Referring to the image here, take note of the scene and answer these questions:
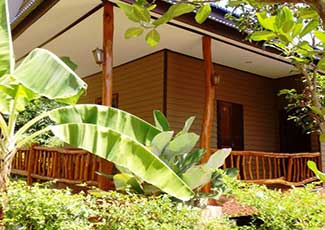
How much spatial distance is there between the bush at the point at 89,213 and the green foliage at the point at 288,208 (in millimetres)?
435

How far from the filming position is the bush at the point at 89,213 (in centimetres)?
369

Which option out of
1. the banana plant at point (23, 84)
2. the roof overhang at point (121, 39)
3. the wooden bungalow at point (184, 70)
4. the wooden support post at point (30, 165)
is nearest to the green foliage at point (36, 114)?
the wooden bungalow at point (184, 70)

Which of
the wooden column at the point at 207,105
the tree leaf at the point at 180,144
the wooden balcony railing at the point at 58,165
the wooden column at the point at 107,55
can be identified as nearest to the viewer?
the tree leaf at the point at 180,144

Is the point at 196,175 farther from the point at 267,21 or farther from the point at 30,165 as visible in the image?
the point at 30,165

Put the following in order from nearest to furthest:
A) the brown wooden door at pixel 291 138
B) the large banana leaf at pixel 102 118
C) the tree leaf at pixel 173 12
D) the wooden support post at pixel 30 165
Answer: the tree leaf at pixel 173 12 → the large banana leaf at pixel 102 118 → the wooden support post at pixel 30 165 → the brown wooden door at pixel 291 138

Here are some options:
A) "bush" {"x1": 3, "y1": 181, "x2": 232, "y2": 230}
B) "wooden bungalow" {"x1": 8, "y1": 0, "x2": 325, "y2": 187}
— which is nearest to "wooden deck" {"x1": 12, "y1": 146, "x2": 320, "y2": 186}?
"wooden bungalow" {"x1": 8, "y1": 0, "x2": 325, "y2": 187}

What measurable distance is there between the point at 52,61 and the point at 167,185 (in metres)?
1.76

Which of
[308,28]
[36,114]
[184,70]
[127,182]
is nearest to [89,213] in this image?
[127,182]

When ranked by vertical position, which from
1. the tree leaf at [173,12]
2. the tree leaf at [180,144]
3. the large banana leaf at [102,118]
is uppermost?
the large banana leaf at [102,118]

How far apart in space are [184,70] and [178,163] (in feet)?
14.2

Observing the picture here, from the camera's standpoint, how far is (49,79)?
373 cm

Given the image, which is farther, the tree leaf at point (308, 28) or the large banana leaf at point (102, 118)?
the large banana leaf at point (102, 118)

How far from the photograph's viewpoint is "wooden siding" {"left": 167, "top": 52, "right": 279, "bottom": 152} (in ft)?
30.1

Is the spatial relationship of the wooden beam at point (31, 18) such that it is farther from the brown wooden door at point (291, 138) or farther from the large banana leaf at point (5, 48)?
the brown wooden door at point (291, 138)
